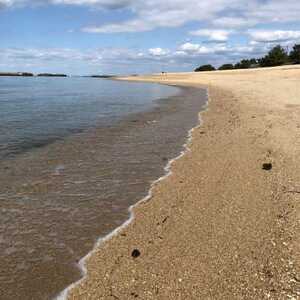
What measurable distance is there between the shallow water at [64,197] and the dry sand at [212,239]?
402 mm

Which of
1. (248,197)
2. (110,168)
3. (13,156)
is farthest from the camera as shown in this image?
(13,156)

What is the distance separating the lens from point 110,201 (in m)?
7.03

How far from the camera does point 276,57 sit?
105375 mm

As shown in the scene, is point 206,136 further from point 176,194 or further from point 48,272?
point 48,272

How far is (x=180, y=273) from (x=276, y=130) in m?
9.12

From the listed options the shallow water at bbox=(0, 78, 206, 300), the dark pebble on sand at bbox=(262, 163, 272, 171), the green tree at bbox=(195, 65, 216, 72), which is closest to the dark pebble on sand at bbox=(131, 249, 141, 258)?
the shallow water at bbox=(0, 78, 206, 300)

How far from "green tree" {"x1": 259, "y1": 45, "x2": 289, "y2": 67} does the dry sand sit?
335 feet

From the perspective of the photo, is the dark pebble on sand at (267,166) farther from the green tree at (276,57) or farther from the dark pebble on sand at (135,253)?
the green tree at (276,57)

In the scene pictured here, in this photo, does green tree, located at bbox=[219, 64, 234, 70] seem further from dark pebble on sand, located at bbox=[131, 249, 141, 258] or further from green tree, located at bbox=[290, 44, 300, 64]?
dark pebble on sand, located at bbox=[131, 249, 141, 258]

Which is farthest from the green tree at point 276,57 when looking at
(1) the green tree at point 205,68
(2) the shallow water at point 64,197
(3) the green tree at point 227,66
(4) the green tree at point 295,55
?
(2) the shallow water at point 64,197

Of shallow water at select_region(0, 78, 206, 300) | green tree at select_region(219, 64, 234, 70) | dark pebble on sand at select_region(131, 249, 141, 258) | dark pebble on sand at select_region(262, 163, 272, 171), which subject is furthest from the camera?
green tree at select_region(219, 64, 234, 70)

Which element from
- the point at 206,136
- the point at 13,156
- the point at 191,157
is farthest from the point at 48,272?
the point at 206,136

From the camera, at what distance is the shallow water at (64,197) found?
15.6ft

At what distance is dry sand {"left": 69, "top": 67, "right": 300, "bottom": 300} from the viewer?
418 cm
